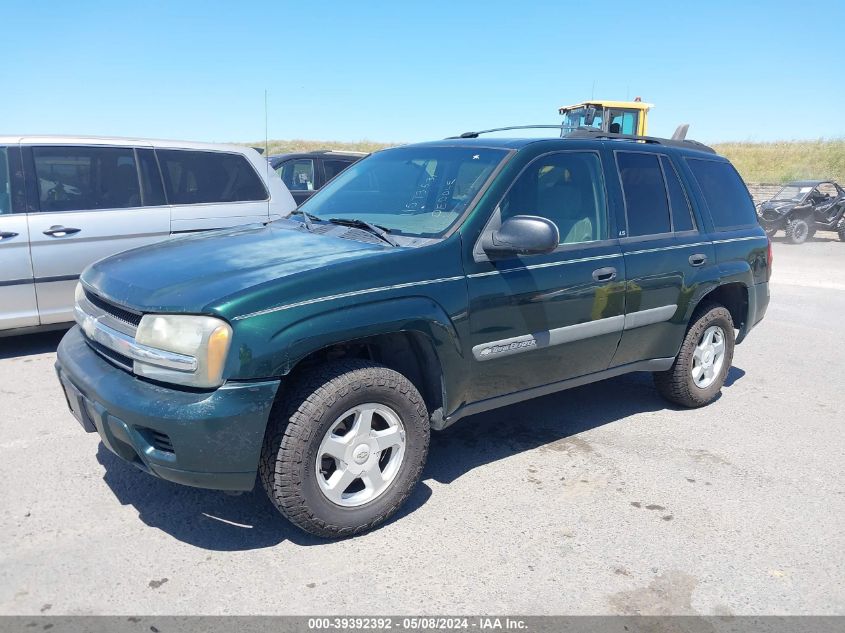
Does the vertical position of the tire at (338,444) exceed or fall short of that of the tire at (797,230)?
it exceeds it

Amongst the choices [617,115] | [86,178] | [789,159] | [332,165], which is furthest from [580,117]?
[789,159]

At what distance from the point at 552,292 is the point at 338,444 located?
1453mm

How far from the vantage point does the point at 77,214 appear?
Result: 582 cm

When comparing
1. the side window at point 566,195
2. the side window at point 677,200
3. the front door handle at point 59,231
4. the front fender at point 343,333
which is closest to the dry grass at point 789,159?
the side window at point 677,200

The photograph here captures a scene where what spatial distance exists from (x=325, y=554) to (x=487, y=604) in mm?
765

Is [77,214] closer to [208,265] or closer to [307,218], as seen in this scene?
[307,218]

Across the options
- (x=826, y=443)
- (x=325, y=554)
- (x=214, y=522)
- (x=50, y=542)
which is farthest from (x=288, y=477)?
(x=826, y=443)

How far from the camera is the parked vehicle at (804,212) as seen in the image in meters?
17.1

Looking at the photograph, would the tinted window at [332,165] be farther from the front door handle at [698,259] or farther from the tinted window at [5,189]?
the front door handle at [698,259]

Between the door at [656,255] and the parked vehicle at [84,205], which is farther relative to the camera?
the parked vehicle at [84,205]

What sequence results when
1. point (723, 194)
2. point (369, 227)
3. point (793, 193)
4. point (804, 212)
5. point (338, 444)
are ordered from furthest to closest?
point (793, 193) → point (804, 212) → point (723, 194) → point (369, 227) → point (338, 444)

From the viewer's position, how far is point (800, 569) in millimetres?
3025

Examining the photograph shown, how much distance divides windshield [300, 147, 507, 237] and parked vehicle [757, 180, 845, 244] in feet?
50.6

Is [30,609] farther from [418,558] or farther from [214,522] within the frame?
[418,558]
